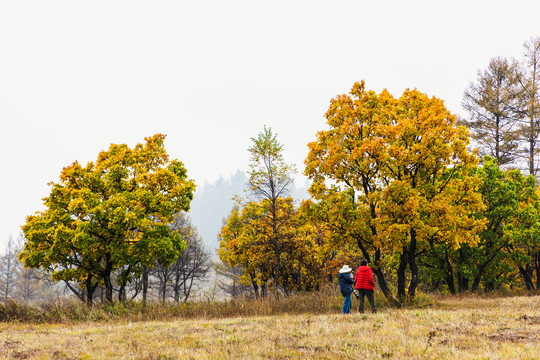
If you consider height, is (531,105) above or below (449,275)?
above

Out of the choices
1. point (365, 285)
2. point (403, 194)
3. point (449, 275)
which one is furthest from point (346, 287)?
point (449, 275)

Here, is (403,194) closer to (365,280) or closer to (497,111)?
(365,280)

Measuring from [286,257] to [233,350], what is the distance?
1661 centimetres

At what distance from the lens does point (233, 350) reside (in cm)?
591

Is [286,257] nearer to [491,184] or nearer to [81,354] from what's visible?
[491,184]

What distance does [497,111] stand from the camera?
2581 cm

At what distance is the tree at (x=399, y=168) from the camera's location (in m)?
13.6

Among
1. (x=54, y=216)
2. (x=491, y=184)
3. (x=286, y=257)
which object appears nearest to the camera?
(x=54, y=216)

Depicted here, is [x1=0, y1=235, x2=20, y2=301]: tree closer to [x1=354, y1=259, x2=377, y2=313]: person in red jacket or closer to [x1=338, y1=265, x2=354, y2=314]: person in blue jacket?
[x1=338, y1=265, x2=354, y2=314]: person in blue jacket

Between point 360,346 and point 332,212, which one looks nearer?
A: point 360,346

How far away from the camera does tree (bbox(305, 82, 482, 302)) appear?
44.8ft

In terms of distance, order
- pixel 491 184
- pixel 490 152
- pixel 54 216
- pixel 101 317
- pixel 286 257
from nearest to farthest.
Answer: pixel 101 317 < pixel 54 216 < pixel 491 184 < pixel 286 257 < pixel 490 152

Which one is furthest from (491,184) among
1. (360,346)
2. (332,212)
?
(360,346)

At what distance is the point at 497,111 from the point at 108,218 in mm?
28712
